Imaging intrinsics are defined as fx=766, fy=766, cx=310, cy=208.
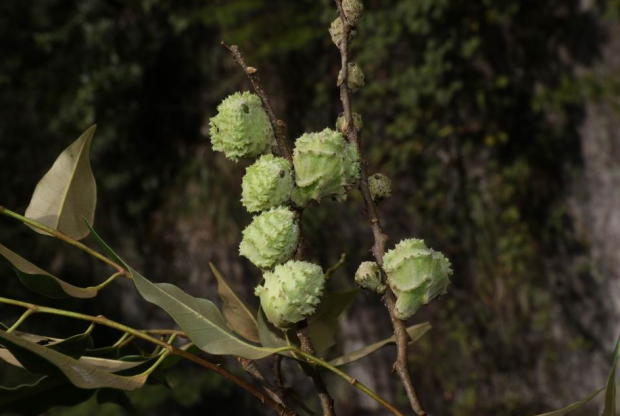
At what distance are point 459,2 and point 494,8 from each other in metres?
0.11

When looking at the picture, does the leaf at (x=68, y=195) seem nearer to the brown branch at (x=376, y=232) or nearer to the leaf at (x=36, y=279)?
the leaf at (x=36, y=279)

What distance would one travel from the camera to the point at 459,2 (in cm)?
205

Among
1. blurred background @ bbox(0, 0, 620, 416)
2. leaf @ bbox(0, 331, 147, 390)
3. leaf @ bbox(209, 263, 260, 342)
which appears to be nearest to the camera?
leaf @ bbox(0, 331, 147, 390)

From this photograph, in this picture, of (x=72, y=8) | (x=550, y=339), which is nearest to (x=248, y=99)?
(x=550, y=339)

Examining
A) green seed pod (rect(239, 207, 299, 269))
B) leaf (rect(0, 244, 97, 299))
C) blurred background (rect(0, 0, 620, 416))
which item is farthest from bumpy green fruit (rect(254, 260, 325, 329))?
blurred background (rect(0, 0, 620, 416))

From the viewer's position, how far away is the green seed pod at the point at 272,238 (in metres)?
0.41

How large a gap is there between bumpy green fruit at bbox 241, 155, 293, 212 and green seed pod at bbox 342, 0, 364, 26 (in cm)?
10

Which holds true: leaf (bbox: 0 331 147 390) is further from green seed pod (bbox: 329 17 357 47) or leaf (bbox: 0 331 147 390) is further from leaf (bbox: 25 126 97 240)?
green seed pod (bbox: 329 17 357 47)

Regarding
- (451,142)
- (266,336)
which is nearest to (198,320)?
(266,336)

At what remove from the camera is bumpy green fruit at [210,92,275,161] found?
448mm

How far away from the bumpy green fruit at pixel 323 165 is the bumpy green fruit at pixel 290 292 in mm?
44

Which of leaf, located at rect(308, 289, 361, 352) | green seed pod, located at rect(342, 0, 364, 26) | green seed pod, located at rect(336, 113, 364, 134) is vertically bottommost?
leaf, located at rect(308, 289, 361, 352)

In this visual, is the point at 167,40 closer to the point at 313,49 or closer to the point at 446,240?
the point at 313,49

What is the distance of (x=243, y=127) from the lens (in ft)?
1.47
